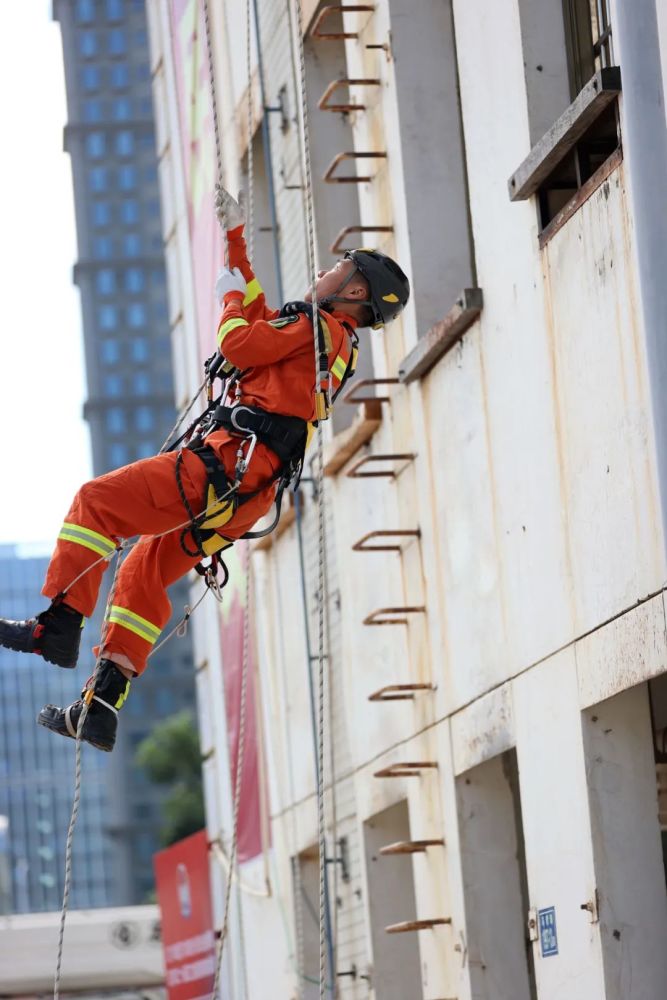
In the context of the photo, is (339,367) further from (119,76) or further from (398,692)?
(119,76)

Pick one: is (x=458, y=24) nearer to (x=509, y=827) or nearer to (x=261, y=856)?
(x=509, y=827)

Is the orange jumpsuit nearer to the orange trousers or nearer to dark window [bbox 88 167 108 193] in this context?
the orange trousers

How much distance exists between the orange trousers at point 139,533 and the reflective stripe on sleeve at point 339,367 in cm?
44

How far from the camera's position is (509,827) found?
986 centimetres

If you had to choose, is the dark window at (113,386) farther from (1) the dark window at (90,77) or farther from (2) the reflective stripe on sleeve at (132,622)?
(2) the reflective stripe on sleeve at (132,622)

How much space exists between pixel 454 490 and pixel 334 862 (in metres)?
3.94

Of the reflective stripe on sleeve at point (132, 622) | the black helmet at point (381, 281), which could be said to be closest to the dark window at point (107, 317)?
the black helmet at point (381, 281)

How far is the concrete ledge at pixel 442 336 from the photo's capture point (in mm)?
9211

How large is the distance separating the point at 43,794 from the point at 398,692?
416 ft

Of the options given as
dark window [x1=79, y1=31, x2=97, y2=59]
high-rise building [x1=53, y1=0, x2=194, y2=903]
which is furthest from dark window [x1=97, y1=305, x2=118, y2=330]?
dark window [x1=79, y1=31, x2=97, y2=59]

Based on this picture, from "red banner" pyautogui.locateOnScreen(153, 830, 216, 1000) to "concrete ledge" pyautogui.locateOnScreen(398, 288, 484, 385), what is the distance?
903 centimetres

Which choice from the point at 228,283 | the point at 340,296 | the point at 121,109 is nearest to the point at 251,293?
the point at 228,283

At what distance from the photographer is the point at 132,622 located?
25.5 ft

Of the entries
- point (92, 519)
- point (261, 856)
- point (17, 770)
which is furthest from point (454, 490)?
point (17, 770)
